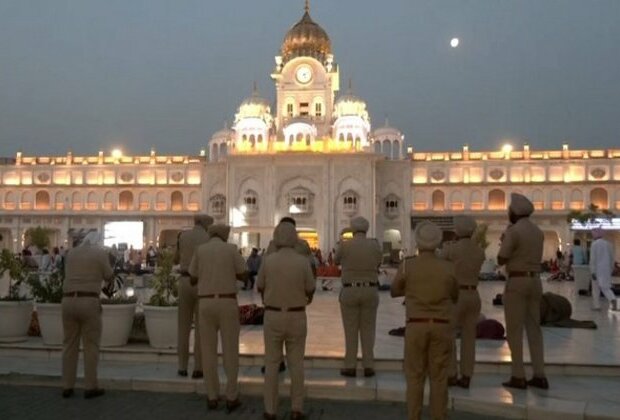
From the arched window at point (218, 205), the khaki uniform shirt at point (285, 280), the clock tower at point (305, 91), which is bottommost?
the khaki uniform shirt at point (285, 280)

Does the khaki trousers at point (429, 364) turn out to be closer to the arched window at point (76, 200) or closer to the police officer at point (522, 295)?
the police officer at point (522, 295)

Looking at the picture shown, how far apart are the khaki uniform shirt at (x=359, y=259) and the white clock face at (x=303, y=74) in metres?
41.8

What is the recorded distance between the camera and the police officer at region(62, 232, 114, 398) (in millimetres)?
6672

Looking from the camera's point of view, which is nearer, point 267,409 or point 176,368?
point 267,409

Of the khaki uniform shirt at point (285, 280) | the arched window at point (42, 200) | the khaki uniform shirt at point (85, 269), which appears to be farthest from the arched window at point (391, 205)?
the khaki uniform shirt at point (285, 280)

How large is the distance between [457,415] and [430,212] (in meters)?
41.2

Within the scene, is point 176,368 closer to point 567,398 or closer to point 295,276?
point 295,276

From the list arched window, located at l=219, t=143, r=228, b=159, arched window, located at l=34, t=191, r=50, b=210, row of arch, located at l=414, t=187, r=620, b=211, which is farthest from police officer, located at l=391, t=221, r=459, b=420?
arched window, located at l=34, t=191, r=50, b=210

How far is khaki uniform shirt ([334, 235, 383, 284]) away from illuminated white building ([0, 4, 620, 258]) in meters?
32.5

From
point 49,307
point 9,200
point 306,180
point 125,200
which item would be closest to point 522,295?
point 49,307

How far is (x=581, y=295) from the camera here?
689 inches

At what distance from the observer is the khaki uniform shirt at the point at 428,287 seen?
5125 millimetres

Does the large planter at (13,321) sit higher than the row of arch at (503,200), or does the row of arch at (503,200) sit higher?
the row of arch at (503,200)

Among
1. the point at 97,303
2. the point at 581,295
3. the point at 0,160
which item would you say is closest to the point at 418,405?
the point at 97,303
